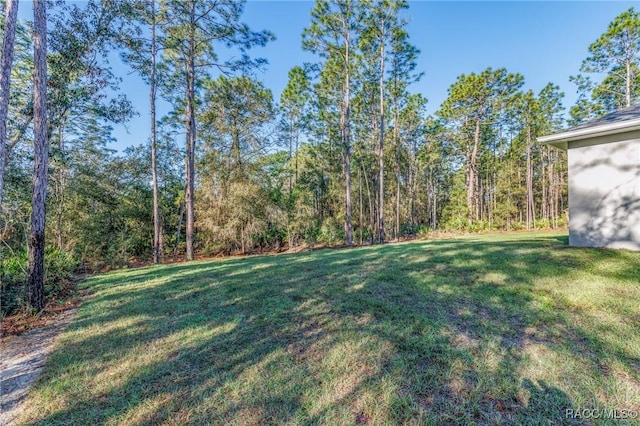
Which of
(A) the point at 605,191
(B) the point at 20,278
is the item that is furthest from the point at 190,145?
(A) the point at 605,191

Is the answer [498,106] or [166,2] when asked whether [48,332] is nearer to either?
[166,2]

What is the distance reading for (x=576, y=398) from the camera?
168 cm

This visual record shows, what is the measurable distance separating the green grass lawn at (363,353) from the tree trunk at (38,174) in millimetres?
858

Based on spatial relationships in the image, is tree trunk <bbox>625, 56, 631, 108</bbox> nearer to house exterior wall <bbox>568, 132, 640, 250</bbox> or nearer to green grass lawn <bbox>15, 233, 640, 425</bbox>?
house exterior wall <bbox>568, 132, 640, 250</bbox>

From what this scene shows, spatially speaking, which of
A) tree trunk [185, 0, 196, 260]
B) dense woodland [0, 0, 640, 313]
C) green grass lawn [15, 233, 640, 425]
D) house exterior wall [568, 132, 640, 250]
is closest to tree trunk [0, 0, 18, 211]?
dense woodland [0, 0, 640, 313]

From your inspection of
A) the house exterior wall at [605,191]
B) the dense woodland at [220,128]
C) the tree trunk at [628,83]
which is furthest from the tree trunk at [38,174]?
the tree trunk at [628,83]

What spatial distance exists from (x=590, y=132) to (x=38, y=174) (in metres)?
9.73

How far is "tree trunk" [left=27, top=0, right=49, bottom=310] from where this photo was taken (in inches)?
156

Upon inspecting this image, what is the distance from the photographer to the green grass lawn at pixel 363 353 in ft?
5.51

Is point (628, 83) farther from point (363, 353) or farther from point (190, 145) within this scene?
point (190, 145)

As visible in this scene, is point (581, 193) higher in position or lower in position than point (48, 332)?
higher

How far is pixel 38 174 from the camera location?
13.4 feet

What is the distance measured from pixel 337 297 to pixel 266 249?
36.9 feet

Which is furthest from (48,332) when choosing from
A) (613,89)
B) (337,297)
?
(613,89)
